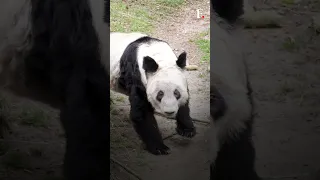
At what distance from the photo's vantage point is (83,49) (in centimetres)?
282

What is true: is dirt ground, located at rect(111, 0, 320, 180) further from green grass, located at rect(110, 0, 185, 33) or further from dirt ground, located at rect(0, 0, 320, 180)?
green grass, located at rect(110, 0, 185, 33)

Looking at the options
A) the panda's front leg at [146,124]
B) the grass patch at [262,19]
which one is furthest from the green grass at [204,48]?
the panda's front leg at [146,124]

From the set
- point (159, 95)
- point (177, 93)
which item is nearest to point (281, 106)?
point (177, 93)

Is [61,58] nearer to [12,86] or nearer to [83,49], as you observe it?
[83,49]

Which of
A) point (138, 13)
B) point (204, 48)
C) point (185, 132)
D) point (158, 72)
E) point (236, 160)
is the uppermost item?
point (138, 13)

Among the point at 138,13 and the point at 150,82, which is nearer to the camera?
the point at 150,82

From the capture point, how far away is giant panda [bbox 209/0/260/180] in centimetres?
283

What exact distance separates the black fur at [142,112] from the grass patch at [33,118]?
57 centimetres

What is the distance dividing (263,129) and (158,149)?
28.6 inches

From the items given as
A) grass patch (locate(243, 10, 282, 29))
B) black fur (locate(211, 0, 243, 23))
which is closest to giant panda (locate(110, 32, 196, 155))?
black fur (locate(211, 0, 243, 23))

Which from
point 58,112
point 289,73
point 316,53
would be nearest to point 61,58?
point 58,112

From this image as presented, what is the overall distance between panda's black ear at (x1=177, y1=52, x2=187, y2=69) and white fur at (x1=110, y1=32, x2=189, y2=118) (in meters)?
0.03

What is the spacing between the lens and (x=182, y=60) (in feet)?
9.50

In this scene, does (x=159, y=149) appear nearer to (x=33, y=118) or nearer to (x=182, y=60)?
(x=182, y=60)
